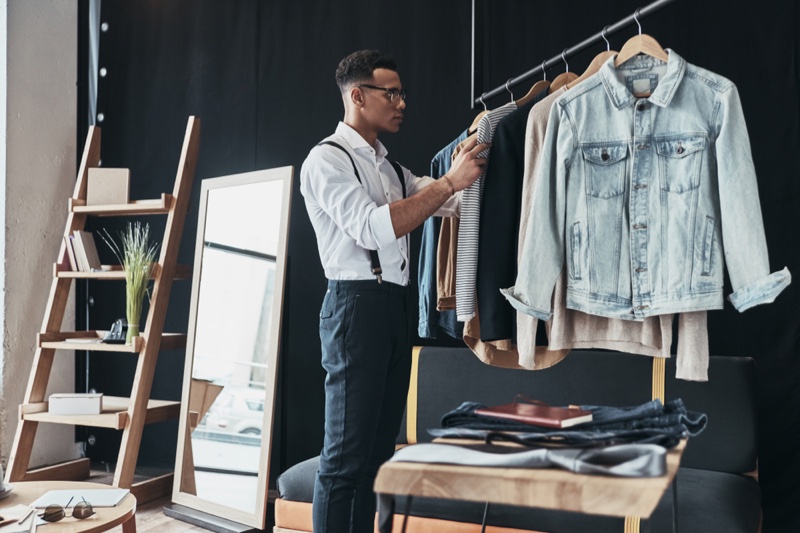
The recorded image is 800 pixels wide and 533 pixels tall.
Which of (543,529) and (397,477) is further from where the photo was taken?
(543,529)

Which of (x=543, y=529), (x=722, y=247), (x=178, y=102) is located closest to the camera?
(x=722, y=247)

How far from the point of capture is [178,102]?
4.26 metres

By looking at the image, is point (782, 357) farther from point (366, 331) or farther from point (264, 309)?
point (264, 309)

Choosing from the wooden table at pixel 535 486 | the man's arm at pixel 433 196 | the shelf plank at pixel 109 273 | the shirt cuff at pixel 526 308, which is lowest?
the wooden table at pixel 535 486

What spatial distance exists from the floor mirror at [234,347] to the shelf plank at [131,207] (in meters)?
0.19

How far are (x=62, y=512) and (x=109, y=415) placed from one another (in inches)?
66.5

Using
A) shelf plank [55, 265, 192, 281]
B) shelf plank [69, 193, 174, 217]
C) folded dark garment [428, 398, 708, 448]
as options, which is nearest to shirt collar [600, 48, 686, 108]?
folded dark garment [428, 398, 708, 448]

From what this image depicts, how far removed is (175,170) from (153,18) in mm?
891

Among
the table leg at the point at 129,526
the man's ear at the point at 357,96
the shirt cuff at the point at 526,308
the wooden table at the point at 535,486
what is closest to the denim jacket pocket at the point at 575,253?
the shirt cuff at the point at 526,308

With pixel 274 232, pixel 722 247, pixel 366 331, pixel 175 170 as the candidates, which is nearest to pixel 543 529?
pixel 366 331

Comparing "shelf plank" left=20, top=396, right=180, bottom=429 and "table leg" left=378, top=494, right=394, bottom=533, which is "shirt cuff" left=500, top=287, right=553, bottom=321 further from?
"shelf plank" left=20, top=396, right=180, bottom=429

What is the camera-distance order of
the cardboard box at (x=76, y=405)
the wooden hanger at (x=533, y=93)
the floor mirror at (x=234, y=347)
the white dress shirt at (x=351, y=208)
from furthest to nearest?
1. the cardboard box at (x=76, y=405)
2. the floor mirror at (x=234, y=347)
3. the wooden hanger at (x=533, y=93)
4. the white dress shirt at (x=351, y=208)

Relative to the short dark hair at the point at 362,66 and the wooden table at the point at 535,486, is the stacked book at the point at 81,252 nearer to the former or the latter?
the short dark hair at the point at 362,66

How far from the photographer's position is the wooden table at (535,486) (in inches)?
36.8
